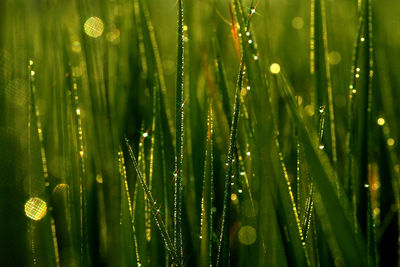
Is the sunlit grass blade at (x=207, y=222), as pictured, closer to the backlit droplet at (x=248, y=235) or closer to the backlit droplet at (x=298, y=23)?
the backlit droplet at (x=248, y=235)

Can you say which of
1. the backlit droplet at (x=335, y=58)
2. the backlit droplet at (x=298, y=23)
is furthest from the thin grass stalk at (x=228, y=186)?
the backlit droplet at (x=298, y=23)

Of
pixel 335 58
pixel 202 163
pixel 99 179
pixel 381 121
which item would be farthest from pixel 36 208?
pixel 335 58

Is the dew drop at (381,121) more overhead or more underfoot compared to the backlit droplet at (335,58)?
more underfoot

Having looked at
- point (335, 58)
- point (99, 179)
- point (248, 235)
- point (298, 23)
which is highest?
point (298, 23)

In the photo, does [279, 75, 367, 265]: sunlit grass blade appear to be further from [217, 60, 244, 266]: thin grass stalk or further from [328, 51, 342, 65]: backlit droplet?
[328, 51, 342, 65]: backlit droplet

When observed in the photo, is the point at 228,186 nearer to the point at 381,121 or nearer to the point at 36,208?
the point at 36,208

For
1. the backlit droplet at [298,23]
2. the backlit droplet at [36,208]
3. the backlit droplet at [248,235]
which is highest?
the backlit droplet at [298,23]

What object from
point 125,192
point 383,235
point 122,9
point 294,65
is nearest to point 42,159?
point 125,192
